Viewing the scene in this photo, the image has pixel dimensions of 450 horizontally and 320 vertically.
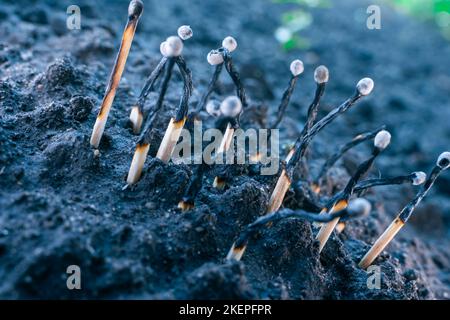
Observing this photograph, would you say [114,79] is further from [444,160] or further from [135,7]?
[444,160]

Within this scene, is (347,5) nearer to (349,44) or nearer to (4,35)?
(349,44)

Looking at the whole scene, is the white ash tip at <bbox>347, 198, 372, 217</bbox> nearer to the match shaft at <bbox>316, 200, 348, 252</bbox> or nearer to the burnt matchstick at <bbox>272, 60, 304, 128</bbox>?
the match shaft at <bbox>316, 200, 348, 252</bbox>

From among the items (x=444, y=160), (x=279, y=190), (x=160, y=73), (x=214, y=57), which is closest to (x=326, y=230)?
(x=279, y=190)

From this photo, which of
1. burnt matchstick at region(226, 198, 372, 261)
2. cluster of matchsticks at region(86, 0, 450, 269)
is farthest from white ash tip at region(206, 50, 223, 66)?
burnt matchstick at region(226, 198, 372, 261)

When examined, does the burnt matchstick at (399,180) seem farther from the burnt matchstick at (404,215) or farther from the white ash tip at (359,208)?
the white ash tip at (359,208)

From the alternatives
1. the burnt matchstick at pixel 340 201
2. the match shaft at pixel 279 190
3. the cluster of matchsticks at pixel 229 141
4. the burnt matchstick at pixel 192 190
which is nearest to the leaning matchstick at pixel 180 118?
the cluster of matchsticks at pixel 229 141

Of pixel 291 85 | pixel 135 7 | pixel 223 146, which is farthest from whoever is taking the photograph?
pixel 291 85
